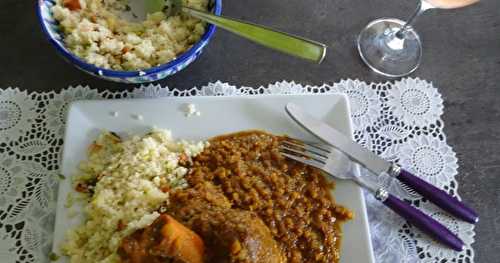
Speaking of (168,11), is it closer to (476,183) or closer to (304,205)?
(304,205)

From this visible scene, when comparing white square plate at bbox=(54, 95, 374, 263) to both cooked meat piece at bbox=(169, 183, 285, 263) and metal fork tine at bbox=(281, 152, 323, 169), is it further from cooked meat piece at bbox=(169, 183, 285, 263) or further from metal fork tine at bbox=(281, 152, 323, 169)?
cooked meat piece at bbox=(169, 183, 285, 263)

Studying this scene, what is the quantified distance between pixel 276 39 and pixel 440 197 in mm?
983

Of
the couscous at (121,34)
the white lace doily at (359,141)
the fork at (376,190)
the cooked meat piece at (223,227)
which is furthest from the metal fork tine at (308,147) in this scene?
the couscous at (121,34)

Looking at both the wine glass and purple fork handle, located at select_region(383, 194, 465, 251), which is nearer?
purple fork handle, located at select_region(383, 194, 465, 251)

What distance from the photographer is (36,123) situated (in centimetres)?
232

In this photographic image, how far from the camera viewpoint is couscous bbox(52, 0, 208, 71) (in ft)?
6.95

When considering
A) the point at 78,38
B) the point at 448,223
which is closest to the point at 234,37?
the point at 78,38

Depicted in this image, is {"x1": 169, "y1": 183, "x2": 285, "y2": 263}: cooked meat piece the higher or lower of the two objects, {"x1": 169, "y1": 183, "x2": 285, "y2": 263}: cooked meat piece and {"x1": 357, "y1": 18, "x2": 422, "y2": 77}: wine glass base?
the lower

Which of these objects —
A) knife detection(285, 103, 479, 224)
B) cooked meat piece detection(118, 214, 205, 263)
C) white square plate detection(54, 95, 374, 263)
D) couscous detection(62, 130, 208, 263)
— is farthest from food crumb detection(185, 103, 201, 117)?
cooked meat piece detection(118, 214, 205, 263)

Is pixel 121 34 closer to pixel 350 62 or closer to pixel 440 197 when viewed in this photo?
pixel 350 62

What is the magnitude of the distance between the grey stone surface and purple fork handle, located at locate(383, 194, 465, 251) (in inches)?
7.6

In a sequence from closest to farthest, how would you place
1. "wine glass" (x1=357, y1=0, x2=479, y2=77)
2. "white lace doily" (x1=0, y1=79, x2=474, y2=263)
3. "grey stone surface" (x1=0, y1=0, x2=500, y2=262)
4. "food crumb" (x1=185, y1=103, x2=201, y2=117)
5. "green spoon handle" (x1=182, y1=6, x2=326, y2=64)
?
"green spoon handle" (x1=182, y1=6, x2=326, y2=64)
"white lace doily" (x1=0, y1=79, x2=474, y2=263)
"food crumb" (x1=185, y1=103, x2=201, y2=117)
"grey stone surface" (x1=0, y1=0, x2=500, y2=262)
"wine glass" (x1=357, y1=0, x2=479, y2=77)

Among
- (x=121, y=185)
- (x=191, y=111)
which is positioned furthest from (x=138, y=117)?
(x=121, y=185)

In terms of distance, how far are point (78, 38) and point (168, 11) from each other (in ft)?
1.39
